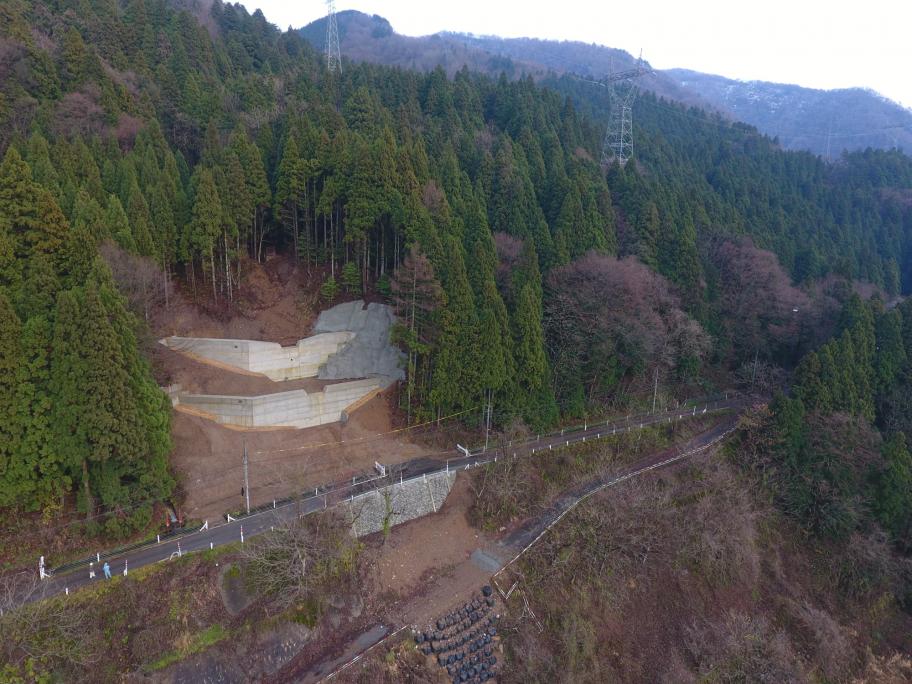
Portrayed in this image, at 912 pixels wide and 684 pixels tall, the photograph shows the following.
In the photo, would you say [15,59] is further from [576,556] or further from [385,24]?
[385,24]

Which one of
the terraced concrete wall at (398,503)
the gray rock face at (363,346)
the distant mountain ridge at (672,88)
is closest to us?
the terraced concrete wall at (398,503)

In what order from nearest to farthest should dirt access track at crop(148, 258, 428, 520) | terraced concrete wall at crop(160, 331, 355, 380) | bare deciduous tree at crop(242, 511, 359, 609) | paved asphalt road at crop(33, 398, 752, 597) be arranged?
paved asphalt road at crop(33, 398, 752, 597) < bare deciduous tree at crop(242, 511, 359, 609) < dirt access track at crop(148, 258, 428, 520) < terraced concrete wall at crop(160, 331, 355, 380)

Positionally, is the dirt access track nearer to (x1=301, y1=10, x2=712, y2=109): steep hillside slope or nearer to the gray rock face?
the gray rock face

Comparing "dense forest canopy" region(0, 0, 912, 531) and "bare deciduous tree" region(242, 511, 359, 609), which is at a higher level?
"dense forest canopy" region(0, 0, 912, 531)

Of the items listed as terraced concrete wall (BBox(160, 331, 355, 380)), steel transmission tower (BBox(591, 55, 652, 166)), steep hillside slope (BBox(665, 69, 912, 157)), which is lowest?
terraced concrete wall (BBox(160, 331, 355, 380))

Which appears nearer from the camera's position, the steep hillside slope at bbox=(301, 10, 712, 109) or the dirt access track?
the dirt access track

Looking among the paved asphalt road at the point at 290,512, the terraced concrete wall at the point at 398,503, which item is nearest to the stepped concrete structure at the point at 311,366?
the paved asphalt road at the point at 290,512

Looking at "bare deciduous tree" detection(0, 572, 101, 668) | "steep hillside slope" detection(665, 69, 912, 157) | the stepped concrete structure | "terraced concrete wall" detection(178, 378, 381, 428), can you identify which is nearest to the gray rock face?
the stepped concrete structure

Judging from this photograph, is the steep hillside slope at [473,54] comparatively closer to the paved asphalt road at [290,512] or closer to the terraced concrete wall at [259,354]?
the terraced concrete wall at [259,354]
